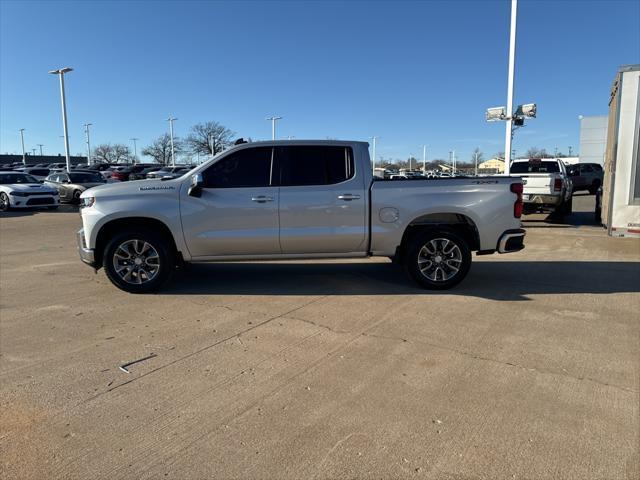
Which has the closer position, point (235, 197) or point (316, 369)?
point (316, 369)

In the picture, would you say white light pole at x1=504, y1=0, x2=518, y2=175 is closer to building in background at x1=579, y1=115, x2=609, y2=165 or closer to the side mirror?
the side mirror

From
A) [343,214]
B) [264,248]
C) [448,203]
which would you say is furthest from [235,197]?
[448,203]

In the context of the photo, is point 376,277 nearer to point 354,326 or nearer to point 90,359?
point 354,326

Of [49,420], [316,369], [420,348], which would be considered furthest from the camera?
[420,348]

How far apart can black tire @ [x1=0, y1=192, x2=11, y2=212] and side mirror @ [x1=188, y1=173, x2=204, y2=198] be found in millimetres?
16866

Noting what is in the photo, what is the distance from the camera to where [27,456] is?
2.78m

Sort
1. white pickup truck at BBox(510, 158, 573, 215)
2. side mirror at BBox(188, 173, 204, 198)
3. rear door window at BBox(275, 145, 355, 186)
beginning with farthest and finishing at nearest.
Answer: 1. white pickup truck at BBox(510, 158, 573, 215)
2. rear door window at BBox(275, 145, 355, 186)
3. side mirror at BBox(188, 173, 204, 198)

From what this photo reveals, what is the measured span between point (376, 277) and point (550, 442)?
444cm

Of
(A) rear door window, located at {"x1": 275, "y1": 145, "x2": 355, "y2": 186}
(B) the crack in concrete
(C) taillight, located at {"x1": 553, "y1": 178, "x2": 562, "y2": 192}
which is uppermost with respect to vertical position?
(A) rear door window, located at {"x1": 275, "y1": 145, "x2": 355, "y2": 186}

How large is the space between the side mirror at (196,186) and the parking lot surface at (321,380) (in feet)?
4.39

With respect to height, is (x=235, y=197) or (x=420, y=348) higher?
(x=235, y=197)

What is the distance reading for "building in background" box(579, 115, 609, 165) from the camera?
6062 cm

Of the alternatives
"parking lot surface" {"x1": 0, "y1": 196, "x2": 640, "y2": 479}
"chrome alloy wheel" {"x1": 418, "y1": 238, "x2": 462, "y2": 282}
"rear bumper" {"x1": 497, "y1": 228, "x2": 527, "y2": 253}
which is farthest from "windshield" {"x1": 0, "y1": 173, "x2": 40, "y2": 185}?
"rear bumper" {"x1": 497, "y1": 228, "x2": 527, "y2": 253}

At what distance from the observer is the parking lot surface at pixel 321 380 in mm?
2758
